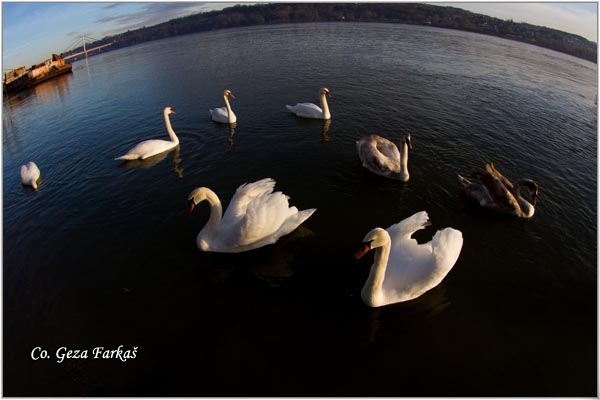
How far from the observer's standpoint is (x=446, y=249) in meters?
7.29

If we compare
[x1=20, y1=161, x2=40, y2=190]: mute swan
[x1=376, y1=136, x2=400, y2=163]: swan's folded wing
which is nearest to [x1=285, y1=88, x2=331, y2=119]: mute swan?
[x1=376, y1=136, x2=400, y2=163]: swan's folded wing

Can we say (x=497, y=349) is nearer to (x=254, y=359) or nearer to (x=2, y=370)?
(x=254, y=359)

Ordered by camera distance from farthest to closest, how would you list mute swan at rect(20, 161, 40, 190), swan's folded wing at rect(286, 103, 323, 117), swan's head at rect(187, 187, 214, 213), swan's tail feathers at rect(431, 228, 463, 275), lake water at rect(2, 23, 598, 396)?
swan's folded wing at rect(286, 103, 323, 117) < mute swan at rect(20, 161, 40, 190) < swan's head at rect(187, 187, 214, 213) < swan's tail feathers at rect(431, 228, 463, 275) < lake water at rect(2, 23, 598, 396)

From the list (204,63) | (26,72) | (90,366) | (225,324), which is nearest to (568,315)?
(225,324)

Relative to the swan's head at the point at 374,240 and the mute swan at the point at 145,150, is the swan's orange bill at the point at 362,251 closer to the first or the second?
the swan's head at the point at 374,240

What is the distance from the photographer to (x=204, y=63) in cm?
4412

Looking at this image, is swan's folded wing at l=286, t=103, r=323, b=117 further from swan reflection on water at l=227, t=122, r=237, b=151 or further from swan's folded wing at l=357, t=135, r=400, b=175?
swan's folded wing at l=357, t=135, r=400, b=175

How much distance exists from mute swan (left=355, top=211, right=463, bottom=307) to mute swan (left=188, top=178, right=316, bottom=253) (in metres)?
2.91

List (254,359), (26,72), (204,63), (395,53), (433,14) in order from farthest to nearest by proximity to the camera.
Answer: (433,14), (26,72), (204,63), (395,53), (254,359)

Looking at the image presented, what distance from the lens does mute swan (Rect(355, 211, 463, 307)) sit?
6.94 m

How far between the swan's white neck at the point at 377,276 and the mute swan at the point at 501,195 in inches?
230

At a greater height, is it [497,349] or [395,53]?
[395,53]

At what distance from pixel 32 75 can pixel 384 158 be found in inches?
2380

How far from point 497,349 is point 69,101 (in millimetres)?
39286
